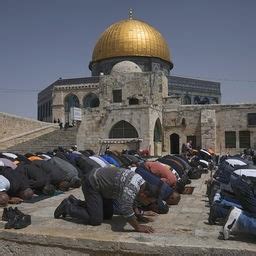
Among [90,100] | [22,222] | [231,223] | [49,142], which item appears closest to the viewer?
[231,223]

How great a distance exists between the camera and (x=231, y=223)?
393 cm

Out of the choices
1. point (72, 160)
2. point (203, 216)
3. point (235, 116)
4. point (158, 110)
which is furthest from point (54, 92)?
point (203, 216)

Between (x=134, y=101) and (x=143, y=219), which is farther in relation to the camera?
Answer: (x=134, y=101)

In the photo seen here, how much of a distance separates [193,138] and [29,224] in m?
21.1

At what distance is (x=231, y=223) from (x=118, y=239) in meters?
1.21

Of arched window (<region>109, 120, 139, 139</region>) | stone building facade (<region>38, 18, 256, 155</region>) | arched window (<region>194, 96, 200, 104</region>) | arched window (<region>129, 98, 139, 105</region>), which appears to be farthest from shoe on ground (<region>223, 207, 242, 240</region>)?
arched window (<region>194, 96, 200, 104</region>)

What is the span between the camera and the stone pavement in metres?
3.75

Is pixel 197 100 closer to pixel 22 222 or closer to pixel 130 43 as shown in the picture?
pixel 130 43

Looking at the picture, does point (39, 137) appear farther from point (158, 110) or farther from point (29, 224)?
point (29, 224)

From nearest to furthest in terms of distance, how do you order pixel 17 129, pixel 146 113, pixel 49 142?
pixel 146 113, pixel 49 142, pixel 17 129

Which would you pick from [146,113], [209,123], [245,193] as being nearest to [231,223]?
[245,193]

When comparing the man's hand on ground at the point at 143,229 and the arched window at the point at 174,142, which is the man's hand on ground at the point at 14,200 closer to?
the man's hand on ground at the point at 143,229

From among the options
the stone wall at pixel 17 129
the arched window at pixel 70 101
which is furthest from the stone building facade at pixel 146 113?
the stone wall at pixel 17 129

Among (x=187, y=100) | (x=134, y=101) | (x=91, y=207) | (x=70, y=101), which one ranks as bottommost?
(x=91, y=207)
